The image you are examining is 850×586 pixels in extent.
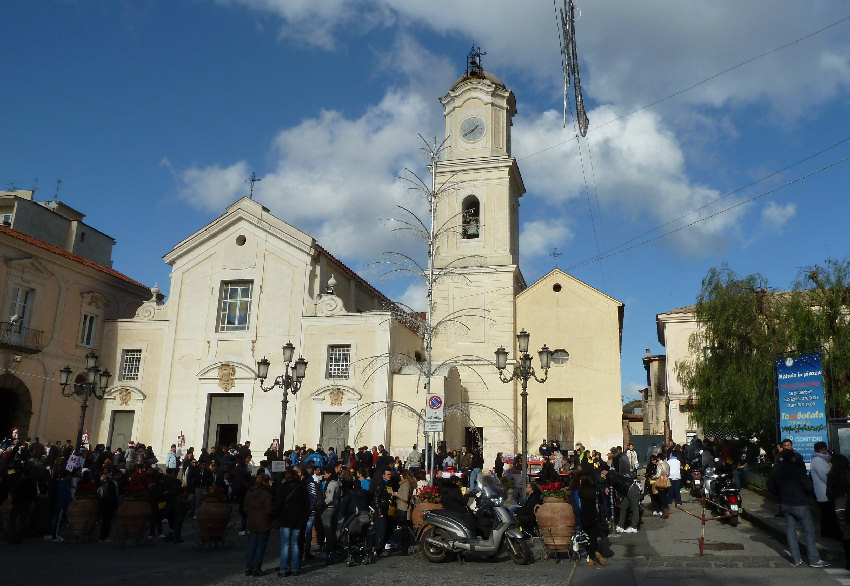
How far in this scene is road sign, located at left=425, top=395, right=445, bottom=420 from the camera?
17500mm

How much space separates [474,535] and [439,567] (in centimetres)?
82

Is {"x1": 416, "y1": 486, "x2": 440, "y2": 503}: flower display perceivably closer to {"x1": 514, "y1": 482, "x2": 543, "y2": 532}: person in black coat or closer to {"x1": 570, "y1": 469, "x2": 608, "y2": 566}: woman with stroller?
{"x1": 514, "y1": 482, "x2": 543, "y2": 532}: person in black coat

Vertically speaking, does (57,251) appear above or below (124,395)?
above

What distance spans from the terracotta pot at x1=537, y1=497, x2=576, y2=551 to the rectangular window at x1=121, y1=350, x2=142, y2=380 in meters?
Answer: 23.2

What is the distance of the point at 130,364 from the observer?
101 feet

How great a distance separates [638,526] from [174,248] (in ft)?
77.9

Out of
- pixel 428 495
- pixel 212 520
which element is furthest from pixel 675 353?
pixel 212 520

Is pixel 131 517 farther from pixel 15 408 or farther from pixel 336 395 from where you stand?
pixel 15 408

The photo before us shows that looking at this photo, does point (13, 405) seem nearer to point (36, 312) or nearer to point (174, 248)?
point (36, 312)

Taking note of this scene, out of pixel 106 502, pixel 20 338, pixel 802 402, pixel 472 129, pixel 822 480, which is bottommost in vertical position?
pixel 106 502

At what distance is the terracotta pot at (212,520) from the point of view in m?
13.4

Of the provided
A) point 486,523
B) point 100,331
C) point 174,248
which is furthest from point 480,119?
point 486,523

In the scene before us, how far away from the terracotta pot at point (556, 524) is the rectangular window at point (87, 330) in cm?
2481

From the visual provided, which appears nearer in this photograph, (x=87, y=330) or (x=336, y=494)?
(x=336, y=494)
